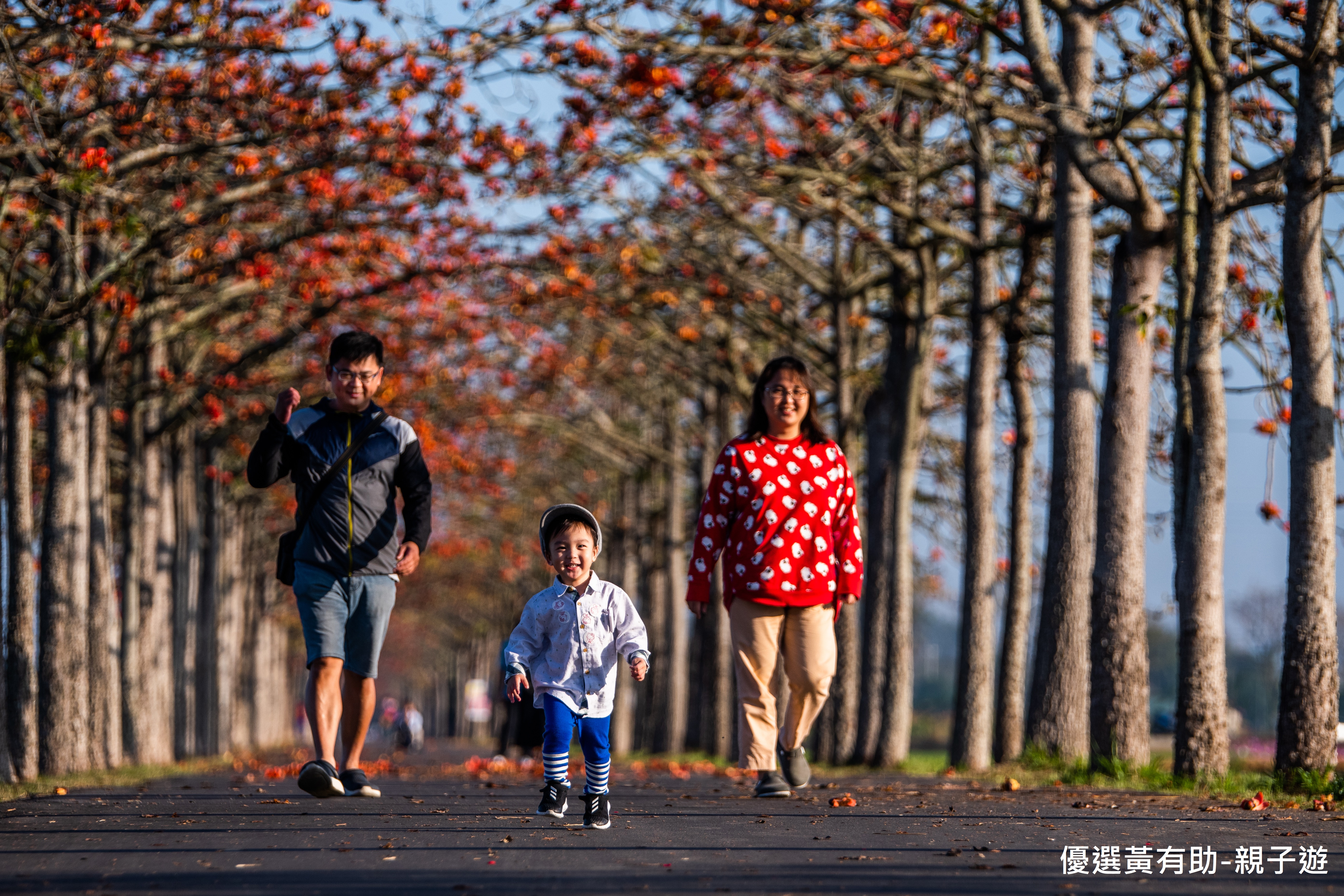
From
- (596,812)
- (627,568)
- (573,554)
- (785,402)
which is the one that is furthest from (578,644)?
(627,568)

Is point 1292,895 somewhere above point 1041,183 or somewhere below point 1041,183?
below

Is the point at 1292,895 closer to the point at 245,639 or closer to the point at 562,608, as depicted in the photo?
the point at 562,608

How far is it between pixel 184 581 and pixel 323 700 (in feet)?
49.8

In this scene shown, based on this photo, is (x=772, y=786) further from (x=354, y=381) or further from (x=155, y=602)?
(x=155, y=602)

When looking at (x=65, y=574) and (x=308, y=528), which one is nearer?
(x=308, y=528)

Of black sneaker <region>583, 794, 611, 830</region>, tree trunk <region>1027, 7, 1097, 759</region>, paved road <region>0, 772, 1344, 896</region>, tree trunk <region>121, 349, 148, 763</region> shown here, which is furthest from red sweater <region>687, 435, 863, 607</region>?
tree trunk <region>121, 349, 148, 763</region>

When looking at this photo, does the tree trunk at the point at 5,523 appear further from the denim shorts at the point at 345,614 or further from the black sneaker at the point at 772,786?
the black sneaker at the point at 772,786

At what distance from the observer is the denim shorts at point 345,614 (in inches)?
256

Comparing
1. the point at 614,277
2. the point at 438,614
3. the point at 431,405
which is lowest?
the point at 438,614

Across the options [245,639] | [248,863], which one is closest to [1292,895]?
[248,863]

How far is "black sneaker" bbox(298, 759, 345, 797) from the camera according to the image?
245 inches

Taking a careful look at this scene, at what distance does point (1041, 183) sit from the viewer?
13.0m

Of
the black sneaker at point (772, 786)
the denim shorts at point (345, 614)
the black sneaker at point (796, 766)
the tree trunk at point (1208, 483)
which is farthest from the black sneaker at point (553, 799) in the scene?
the tree trunk at point (1208, 483)

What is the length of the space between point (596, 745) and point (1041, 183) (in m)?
8.91
